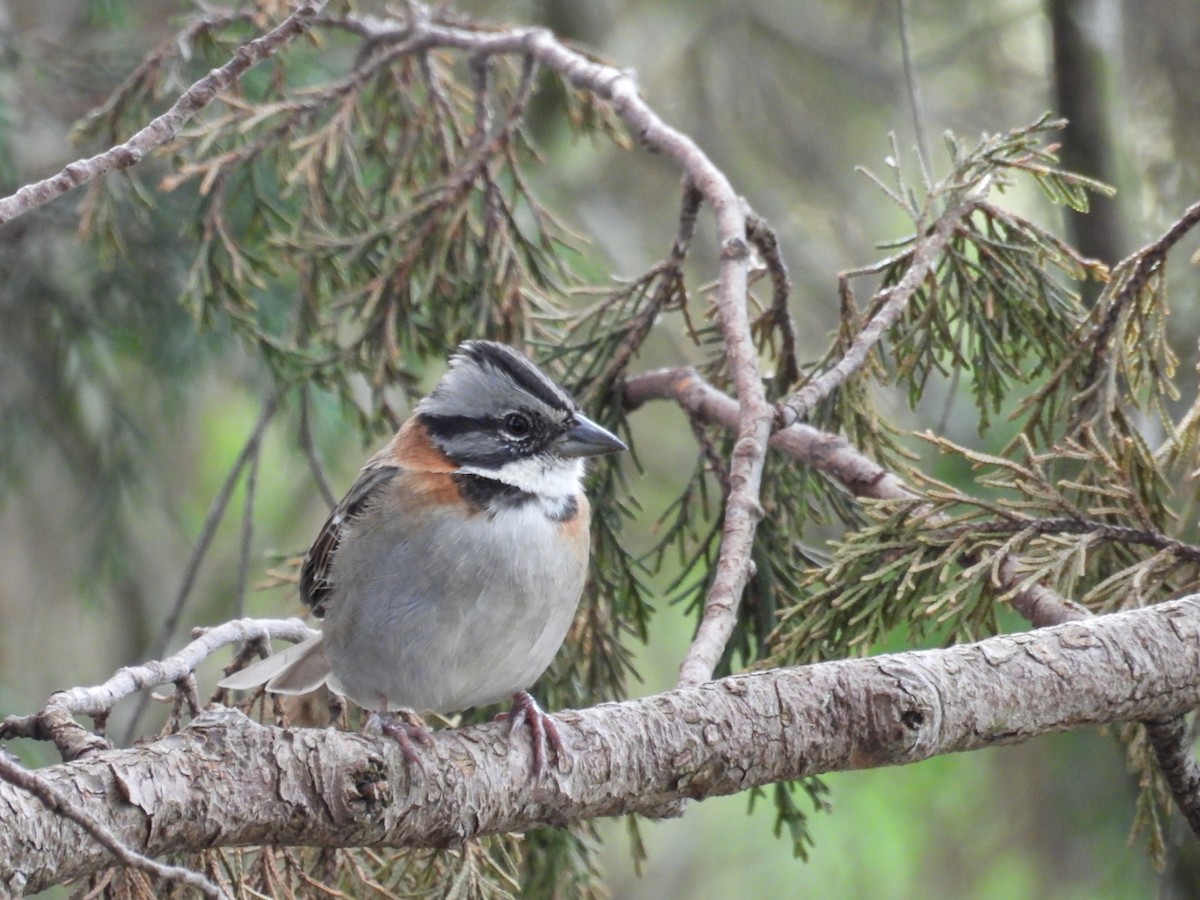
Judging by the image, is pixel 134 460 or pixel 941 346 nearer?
pixel 941 346

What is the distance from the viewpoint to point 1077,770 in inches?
194

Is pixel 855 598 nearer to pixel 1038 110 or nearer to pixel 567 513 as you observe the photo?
pixel 567 513

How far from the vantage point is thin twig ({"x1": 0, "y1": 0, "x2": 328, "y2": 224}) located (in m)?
1.88

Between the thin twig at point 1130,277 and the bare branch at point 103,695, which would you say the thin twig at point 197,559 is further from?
the thin twig at point 1130,277

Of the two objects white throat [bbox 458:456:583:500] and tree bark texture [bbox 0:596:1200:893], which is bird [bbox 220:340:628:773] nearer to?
white throat [bbox 458:456:583:500]

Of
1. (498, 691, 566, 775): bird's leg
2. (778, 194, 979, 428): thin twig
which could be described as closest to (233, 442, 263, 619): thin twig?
(498, 691, 566, 775): bird's leg

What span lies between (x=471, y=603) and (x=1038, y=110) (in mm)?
5268

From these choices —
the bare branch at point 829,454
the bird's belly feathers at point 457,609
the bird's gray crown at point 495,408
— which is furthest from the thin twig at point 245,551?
the bare branch at point 829,454

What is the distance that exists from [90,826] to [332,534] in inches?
67.9

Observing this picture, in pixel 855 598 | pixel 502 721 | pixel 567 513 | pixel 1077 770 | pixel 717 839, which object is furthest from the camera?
pixel 717 839

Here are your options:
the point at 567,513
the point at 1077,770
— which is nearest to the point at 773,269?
the point at 567,513

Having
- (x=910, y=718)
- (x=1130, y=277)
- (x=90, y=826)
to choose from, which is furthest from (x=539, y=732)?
(x=1130, y=277)

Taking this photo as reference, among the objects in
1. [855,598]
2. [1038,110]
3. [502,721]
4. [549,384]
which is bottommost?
[502,721]

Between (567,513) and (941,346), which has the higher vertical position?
(941,346)
